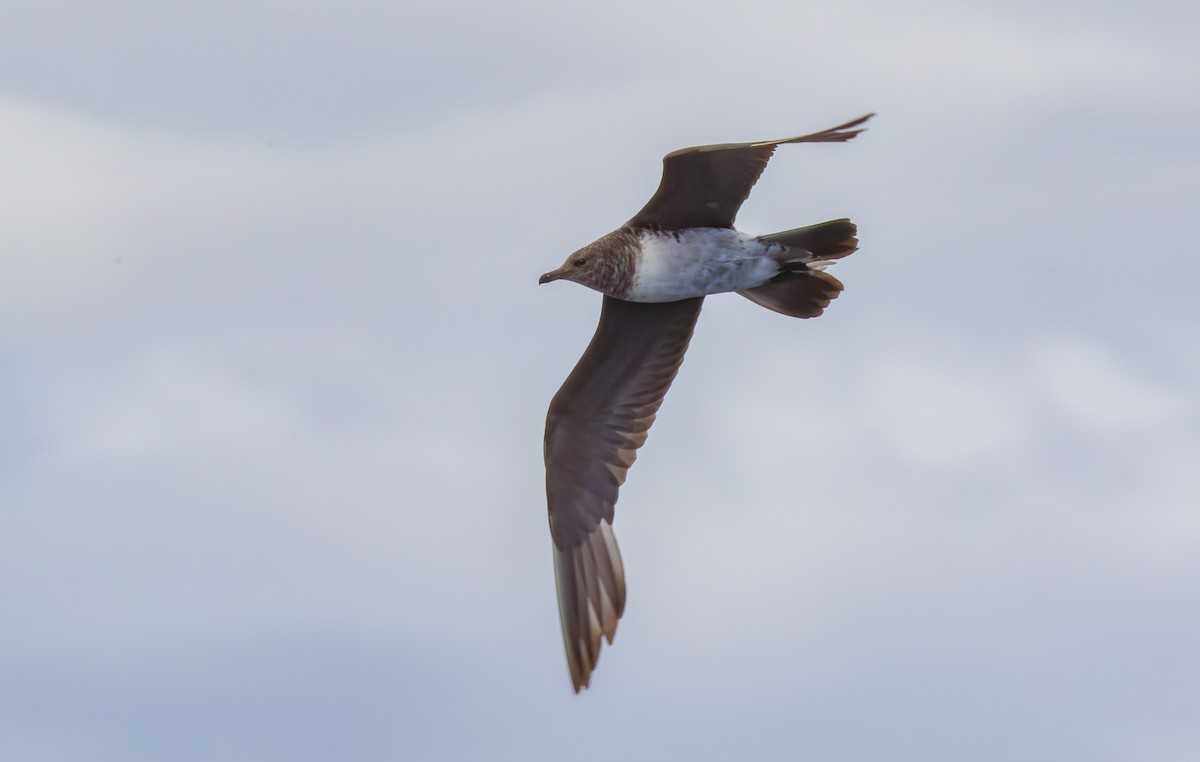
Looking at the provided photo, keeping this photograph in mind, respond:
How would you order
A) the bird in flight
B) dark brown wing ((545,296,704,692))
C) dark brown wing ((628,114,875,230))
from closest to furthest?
dark brown wing ((628,114,875,230)) < the bird in flight < dark brown wing ((545,296,704,692))

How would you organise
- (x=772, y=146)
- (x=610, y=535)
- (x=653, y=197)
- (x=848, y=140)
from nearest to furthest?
(x=848, y=140) → (x=772, y=146) → (x=653, y=197) → (x=610, y=535)

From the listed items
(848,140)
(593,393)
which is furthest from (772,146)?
(593,393)

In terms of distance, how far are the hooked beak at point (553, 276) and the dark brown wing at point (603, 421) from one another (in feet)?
2.13

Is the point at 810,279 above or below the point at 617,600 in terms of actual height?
above

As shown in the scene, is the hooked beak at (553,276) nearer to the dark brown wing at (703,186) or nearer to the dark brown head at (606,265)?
the dark brown head at (606,265)

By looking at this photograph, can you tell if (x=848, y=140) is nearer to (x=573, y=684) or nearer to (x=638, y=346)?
(x=638, y=346)

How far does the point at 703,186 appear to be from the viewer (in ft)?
34.9

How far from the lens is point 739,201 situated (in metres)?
10.8

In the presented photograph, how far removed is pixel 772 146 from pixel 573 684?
4.14m

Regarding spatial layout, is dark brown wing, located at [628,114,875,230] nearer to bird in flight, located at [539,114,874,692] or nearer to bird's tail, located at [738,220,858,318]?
bird in flight, located at [539,114,874,692]

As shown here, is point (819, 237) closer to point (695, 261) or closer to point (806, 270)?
point (806, 270)

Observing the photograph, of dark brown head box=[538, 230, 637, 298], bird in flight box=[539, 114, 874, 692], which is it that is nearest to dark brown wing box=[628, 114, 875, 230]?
bird in flight box=[539, 114, 874, 692]

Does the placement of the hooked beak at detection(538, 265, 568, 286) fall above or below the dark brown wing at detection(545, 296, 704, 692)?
above

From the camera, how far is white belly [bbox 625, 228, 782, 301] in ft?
35.5
